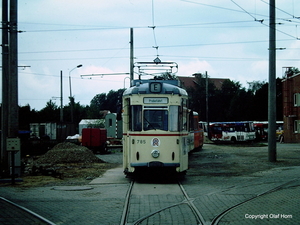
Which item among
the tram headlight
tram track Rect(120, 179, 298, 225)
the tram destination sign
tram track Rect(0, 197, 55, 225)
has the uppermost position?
the tram destination sign

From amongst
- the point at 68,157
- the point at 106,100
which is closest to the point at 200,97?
the point at 106,100

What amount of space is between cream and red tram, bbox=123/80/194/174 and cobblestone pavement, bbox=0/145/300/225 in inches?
34.3

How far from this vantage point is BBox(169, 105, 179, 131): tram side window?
583 inches

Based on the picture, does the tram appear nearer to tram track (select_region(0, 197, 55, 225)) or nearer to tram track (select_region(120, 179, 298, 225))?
tram track (select_region(120, 179, 298, 225))

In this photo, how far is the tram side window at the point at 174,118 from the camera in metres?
14.8

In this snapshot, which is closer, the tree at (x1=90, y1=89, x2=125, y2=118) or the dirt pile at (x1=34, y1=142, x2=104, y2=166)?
the dirt pile at (x1=34, y1=142, x2=104, y2=166)

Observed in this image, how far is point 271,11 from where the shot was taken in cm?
2259

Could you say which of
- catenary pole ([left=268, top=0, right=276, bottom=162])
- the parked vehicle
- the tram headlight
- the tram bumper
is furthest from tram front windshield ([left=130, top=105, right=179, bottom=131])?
the parked vehicle

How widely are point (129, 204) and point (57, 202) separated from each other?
1711 millimetres

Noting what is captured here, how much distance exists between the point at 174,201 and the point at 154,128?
406 centimetres

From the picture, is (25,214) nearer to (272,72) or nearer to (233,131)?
(272,72)

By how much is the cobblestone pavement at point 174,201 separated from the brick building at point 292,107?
1450 inches

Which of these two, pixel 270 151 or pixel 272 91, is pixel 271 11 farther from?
pixel 270 151

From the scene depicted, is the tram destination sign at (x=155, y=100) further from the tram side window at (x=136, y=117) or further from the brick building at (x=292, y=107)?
the brick building at (x=292, y=107)
